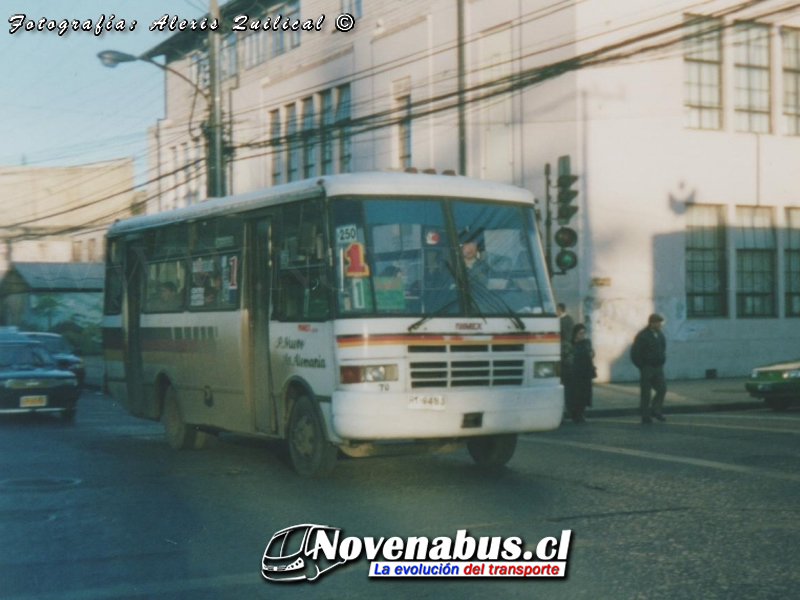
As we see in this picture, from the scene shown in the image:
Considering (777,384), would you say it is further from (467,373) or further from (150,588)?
(150,588)

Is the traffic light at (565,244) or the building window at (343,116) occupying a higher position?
the building window at (343,116)

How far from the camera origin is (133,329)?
15.2 meters

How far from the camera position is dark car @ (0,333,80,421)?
18078mm

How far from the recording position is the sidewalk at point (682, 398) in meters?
20.4

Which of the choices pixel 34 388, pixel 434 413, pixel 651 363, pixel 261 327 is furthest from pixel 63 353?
pixel 434 413

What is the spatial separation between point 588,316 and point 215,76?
9.97 meters

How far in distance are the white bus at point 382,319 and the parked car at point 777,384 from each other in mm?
9988

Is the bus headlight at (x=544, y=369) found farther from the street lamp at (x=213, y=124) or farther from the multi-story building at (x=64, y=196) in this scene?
the multi-story building at (x=64, y=196)

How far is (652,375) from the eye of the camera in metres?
17.9

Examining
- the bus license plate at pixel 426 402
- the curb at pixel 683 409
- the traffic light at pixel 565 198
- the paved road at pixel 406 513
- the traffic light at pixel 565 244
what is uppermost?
the traffic light at pixel 565 198

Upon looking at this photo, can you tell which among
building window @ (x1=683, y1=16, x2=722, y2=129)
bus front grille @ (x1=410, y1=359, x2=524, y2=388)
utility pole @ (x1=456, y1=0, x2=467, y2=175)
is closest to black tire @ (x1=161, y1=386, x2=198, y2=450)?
bus front grille @ (x1=410, y1=359, x2=524, y2=388)

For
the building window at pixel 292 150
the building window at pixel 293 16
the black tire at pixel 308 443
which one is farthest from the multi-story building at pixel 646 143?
the black tire at pixel 308 443

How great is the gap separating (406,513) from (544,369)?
2613mm

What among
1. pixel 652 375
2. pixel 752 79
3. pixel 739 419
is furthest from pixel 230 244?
pixel 752 79
